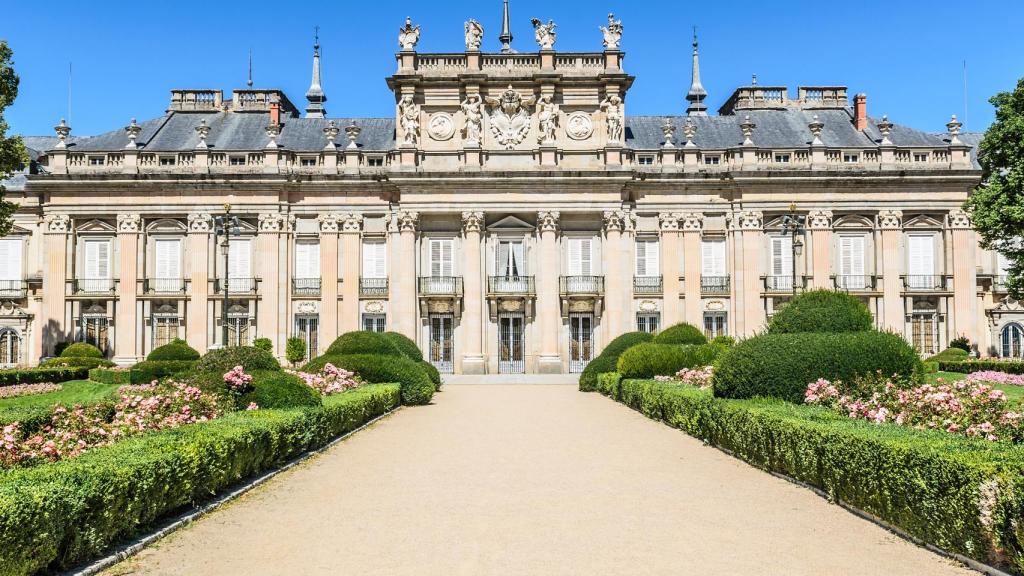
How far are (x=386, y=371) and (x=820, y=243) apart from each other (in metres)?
22.9

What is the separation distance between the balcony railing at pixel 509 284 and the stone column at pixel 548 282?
1.69 feet

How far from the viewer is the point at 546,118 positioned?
36.7 m

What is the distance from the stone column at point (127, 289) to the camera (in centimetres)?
3644

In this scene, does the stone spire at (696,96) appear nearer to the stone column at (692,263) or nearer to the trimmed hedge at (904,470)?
the stone column at (692,263)

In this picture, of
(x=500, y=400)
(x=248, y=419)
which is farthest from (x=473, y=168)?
(x=248, y=419)

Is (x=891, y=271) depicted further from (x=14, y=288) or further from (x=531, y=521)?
(x=14, y=288)

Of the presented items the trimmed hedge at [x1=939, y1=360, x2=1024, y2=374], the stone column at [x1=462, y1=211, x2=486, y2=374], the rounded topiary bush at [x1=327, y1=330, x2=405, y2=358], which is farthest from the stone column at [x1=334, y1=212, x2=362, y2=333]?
the trimmed hedge at [x1=939, y1=360, x2=1024, y2=374]

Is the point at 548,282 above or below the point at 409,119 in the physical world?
below

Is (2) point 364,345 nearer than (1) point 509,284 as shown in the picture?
Yes

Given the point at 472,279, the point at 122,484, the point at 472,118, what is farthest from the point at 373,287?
the point at 122,484

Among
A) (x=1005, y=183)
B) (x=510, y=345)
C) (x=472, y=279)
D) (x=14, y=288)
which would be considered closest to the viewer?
(x=1005, y=183)

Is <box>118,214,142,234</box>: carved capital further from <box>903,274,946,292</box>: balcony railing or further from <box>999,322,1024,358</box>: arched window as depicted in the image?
<box>999,322,1024,358</box>: arched window

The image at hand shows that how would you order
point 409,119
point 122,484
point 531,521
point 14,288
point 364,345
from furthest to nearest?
point 14,288 < point 409,119 < point 364,345 < point 531,521 < point 122,484

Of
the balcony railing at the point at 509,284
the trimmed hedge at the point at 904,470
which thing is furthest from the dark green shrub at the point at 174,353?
the trimmed hedge at the point at 904,470
